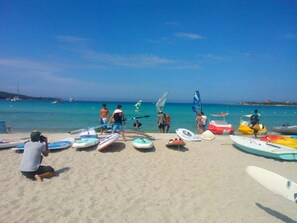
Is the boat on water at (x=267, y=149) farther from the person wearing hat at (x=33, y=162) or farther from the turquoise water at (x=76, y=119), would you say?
the turquoise water at (x=76, y=119)

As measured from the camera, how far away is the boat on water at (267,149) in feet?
28.0

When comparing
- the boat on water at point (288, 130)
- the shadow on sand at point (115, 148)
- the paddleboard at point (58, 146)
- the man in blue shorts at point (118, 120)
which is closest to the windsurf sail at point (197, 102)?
the man in blue shorts at point (118, 120)

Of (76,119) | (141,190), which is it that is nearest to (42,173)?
(141,190)

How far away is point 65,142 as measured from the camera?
9.40 metres

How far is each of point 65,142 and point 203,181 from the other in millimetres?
5664

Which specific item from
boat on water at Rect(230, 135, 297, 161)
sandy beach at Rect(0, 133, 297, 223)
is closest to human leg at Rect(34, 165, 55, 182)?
sandy beach at Rect(0, 133, 297, 223)

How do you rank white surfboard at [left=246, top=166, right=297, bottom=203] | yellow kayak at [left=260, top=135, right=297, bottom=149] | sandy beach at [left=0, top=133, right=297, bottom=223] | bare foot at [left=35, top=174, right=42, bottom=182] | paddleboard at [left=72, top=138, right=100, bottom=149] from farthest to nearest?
yellow kayak at [left=260, top=135, right=297, bottom=149], paddleboard at [left=72, top=138, right=100, bottom=149], bare foot at [left=35, top=174, right=42, bottom=182], sandy beach at [left=0, top=133, right=297, bottom=223], white surfboard at [left=246, top=166, right=297, bottom=203]

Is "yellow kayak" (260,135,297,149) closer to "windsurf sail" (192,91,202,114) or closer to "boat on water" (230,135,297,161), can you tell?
"boat on water" (230,135,297,161)

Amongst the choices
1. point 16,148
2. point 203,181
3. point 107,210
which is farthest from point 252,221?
→ point 16,148

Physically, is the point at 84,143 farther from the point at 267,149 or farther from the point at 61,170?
the point at 267,149

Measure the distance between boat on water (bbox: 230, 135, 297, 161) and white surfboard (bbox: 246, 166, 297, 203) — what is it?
4257mm

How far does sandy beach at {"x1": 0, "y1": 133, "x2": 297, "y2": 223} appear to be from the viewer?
4500mm

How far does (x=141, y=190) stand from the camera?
5680 millimetres

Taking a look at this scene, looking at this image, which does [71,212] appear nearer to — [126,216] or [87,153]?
[126,216]
